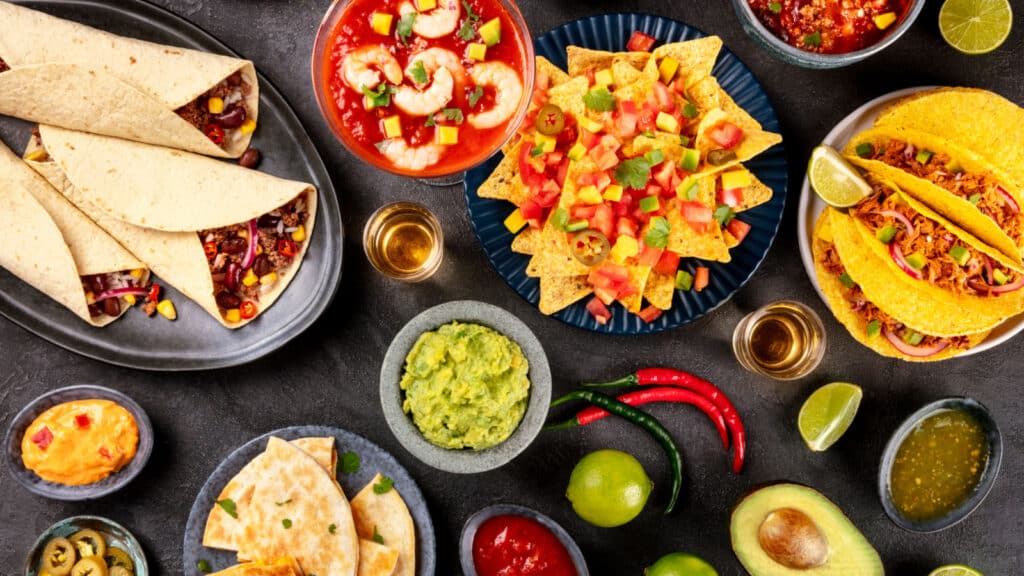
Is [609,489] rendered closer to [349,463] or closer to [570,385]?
[570,385]

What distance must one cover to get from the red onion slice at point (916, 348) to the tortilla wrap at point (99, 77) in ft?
9.12

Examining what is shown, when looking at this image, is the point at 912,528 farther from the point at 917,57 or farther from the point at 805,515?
the point at 917,57

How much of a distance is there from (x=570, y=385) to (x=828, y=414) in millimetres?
1087

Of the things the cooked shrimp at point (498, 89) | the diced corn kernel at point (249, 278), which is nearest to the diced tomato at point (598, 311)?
the cooked shrimp at point (498, 89)

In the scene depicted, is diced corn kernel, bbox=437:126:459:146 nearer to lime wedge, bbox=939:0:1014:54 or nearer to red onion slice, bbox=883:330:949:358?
red onion slice, bbox=883:330:949:358

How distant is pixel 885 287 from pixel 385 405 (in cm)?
192

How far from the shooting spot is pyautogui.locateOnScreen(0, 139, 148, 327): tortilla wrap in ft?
9.72

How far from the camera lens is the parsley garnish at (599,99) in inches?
109

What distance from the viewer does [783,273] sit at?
3.15 meters

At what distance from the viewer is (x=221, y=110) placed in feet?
9.86

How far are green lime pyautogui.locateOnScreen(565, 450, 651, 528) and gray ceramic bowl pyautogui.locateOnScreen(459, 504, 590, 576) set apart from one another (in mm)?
148

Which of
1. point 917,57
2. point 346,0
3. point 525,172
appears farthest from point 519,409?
point 917,57

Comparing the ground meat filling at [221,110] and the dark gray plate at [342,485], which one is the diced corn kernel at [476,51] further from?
the dark gray plate at [342,485]

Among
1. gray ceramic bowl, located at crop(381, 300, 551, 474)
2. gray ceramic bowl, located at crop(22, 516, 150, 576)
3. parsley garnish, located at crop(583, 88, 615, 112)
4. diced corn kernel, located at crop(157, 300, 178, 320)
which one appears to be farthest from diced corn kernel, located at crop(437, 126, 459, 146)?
gray ceramic bowl, located at crop(22, 516, 150, 576)
